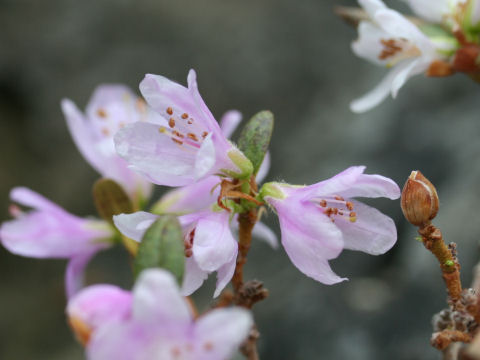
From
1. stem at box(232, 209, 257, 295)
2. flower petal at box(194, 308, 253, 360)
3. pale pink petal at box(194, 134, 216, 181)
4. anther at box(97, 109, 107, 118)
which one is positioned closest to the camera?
flower petal at box(194, 308, 253, 360)

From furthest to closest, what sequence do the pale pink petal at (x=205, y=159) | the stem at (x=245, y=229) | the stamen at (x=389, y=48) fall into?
the stamen at (x=389, y=48) → the stem at (x=245, y=229) → the pale pink petal at (x=205, y=159)

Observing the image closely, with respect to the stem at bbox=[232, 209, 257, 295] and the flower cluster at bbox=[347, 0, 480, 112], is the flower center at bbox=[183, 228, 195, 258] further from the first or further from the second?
the flower cluster at bbox=[347, 0, 480, 112]

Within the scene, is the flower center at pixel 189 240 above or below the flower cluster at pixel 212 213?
below

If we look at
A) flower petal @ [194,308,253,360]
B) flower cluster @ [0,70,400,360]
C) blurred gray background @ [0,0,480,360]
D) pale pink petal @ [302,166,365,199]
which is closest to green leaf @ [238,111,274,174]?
flower cluster @ [0,70,400,360]

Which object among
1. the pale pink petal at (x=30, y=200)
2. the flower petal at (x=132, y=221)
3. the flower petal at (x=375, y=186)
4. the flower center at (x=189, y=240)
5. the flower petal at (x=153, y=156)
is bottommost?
the pale pink petal at (x=30, y=200)

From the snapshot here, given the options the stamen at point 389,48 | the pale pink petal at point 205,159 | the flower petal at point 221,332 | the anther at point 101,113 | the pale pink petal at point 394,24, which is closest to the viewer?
the flower petal at point 221,332

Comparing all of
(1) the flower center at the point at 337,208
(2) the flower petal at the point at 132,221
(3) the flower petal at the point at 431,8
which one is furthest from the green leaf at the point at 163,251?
(3) the flower petal at the point at 431,8

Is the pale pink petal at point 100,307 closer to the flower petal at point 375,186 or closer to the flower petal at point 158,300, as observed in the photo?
the flower petal at point 158,300

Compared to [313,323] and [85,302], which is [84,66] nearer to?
[313,323]

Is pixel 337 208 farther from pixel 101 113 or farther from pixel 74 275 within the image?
pixel 101 113
